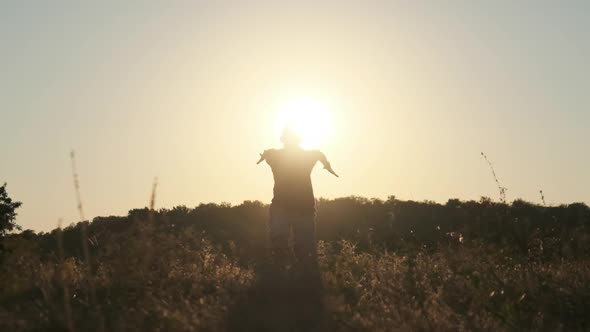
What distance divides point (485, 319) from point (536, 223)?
836 inches

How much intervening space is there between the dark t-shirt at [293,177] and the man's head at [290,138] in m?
0.12

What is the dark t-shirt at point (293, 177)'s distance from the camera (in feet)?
38.3

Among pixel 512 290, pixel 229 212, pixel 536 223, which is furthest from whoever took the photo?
pixel 229 212

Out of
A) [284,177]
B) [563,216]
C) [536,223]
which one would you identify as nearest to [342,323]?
[284,177]

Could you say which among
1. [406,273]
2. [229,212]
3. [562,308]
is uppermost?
[229,212]

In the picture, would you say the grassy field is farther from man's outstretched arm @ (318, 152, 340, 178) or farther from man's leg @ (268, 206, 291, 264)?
man's outstretched arm @ (318, 152, 340, 178)

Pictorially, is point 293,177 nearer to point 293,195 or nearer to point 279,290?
point 293,195

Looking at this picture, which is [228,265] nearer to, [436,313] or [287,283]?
[287,283]

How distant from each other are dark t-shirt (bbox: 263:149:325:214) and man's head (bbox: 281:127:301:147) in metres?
0.12

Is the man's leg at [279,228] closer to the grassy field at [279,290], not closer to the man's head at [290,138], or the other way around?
the grassy field at [279,290]

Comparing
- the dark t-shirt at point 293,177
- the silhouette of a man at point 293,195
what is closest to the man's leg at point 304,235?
the silhouette of a man at point 293,195

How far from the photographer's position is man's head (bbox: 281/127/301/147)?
12.1 meters

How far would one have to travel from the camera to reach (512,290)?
28.7ft

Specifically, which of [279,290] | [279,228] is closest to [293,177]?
[279,228]
